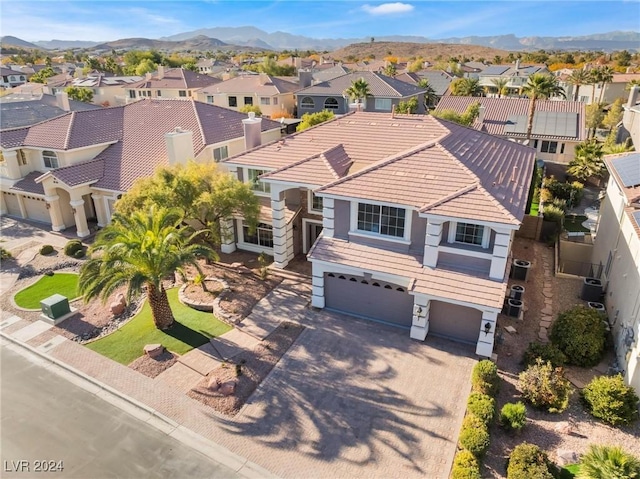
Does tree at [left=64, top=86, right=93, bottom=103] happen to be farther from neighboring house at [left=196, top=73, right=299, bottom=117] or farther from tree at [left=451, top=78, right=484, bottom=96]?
tree at [left=451, top=78, right=484, bottom=96]

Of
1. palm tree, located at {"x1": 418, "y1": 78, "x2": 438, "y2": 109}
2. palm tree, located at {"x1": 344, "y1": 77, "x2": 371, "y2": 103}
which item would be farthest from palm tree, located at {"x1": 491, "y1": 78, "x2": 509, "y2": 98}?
palm tree, located at {"x1": 344, "y1": 77, "x2": 371, "y2": 103}

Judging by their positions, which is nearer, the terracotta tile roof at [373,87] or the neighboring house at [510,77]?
the terracotta tile roof at [373,87]

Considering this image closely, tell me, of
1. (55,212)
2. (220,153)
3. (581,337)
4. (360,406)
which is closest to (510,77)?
(220,153)

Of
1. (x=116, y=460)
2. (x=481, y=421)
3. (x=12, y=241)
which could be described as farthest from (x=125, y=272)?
(x=12, y=241)

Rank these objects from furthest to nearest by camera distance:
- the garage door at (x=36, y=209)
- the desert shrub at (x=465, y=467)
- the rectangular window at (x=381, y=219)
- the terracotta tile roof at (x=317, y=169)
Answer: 1. the garage door at (x=36, y=209)
2. the terracotta tile roof at (x=317, y=169)
3. the rectangular window at (x=381, y=219)
4. the desert shrub at (x=465, y=467)

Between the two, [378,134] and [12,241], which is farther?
[12,241]

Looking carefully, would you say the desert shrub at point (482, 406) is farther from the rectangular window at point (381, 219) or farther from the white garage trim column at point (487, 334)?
the rectangular window at point (381, 219)

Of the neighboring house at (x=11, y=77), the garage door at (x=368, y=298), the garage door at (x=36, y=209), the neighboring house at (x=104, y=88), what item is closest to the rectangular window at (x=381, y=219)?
the garage door at (x=368, y=298)

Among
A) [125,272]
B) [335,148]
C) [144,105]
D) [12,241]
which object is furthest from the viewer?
[144,105]

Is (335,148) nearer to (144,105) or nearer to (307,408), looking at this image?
(307,408)
